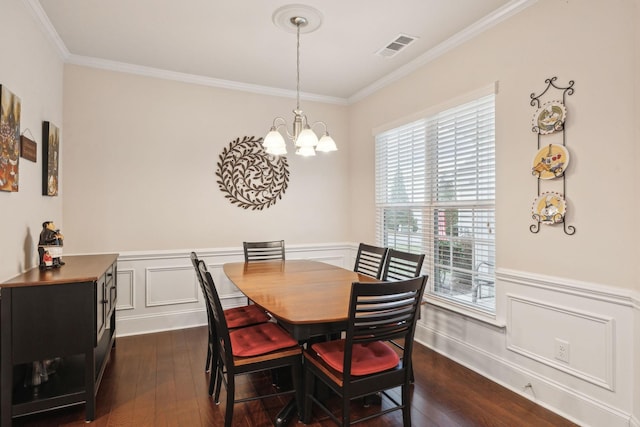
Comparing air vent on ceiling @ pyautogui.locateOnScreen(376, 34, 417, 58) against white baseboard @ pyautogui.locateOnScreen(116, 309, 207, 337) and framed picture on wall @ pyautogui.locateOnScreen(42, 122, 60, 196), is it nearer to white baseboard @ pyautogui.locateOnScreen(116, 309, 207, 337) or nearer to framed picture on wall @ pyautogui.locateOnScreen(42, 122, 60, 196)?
framed picture on wall @ pyautogui.locateOnScreen(42, 122, 60, 196)

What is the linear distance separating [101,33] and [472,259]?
11.9 feet

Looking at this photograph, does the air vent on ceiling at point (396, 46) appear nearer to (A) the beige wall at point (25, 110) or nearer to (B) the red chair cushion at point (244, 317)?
(B) the red chair cushion at point (244, 317)

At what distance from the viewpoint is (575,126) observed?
7.04ft

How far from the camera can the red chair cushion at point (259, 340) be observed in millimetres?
2023

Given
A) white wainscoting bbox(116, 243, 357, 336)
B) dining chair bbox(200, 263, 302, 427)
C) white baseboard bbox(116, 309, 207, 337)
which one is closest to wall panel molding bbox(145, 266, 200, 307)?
white wainscoting bbox(116, 243, 357, 336)

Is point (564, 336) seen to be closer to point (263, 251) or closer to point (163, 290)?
point (263, 251)

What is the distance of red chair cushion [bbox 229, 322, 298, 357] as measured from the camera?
2.02m

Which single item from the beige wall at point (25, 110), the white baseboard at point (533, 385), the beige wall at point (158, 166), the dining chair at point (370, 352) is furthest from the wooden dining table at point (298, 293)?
the beige wall at point (25, 110)

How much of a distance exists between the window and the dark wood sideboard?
2692 mm

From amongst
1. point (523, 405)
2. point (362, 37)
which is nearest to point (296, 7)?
point (362, 37)

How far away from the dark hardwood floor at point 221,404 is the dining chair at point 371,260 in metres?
0.84

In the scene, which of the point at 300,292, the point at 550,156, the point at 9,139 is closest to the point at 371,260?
the point at 300,292

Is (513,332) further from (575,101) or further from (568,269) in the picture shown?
(575,101)

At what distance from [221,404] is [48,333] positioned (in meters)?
1.12
